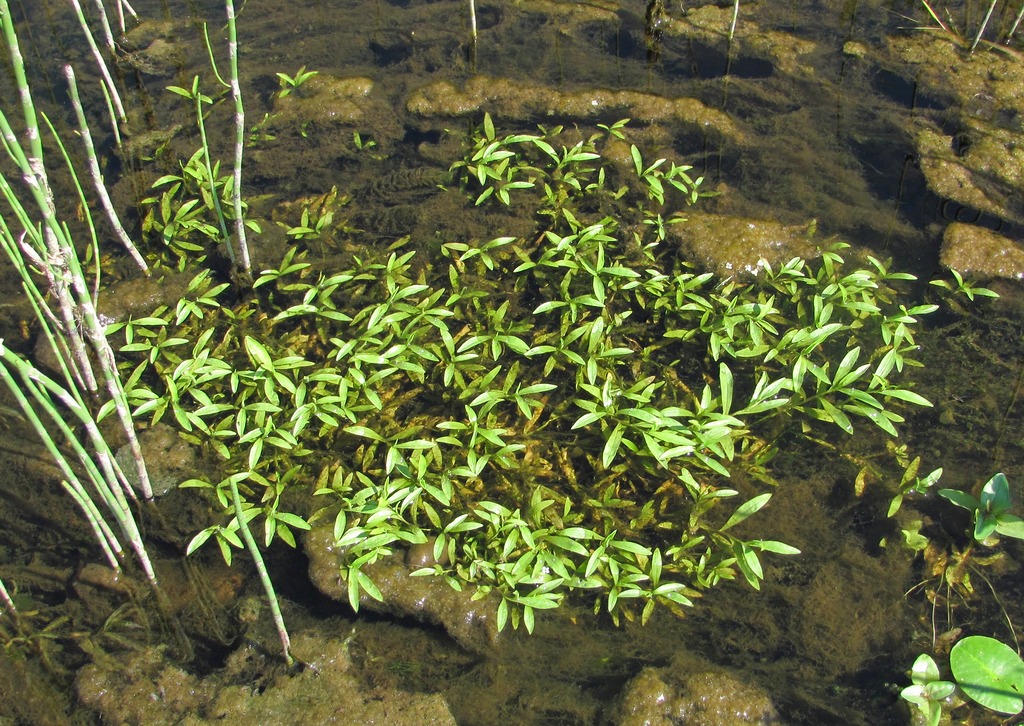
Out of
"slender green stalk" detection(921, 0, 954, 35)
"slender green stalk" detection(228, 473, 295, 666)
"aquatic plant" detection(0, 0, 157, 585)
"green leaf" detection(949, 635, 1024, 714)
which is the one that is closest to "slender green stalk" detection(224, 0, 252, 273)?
"aquatic plant" detection(0, 0, 157, 585)

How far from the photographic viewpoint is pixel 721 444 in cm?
393

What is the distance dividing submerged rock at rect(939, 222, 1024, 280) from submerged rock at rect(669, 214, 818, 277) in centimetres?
80

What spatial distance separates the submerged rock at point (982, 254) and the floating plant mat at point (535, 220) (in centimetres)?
16

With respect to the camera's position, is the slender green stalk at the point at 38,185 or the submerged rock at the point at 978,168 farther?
the submerged rock at the point at 978,168

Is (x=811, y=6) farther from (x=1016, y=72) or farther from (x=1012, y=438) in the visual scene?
(x=1012, y=438)

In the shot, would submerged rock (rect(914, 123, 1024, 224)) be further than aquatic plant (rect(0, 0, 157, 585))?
Yes

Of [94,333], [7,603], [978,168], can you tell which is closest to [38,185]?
[94,333]

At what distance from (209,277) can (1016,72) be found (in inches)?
235

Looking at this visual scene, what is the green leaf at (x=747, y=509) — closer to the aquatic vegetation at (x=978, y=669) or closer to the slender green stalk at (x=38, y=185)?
the aquatic vegetation at (x=978, y=669)

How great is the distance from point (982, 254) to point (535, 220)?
2781 mm

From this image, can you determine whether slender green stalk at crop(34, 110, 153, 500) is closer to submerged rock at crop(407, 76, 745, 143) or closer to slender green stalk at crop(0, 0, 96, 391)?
slender green stalk at crop(0, 0, 96, 391)

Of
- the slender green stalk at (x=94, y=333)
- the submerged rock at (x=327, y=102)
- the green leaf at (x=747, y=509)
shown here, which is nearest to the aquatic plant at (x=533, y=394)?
the green leaf at (x=747, y=509)

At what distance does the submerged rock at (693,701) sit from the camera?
3.20 m

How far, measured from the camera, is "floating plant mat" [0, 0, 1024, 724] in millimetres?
3383
